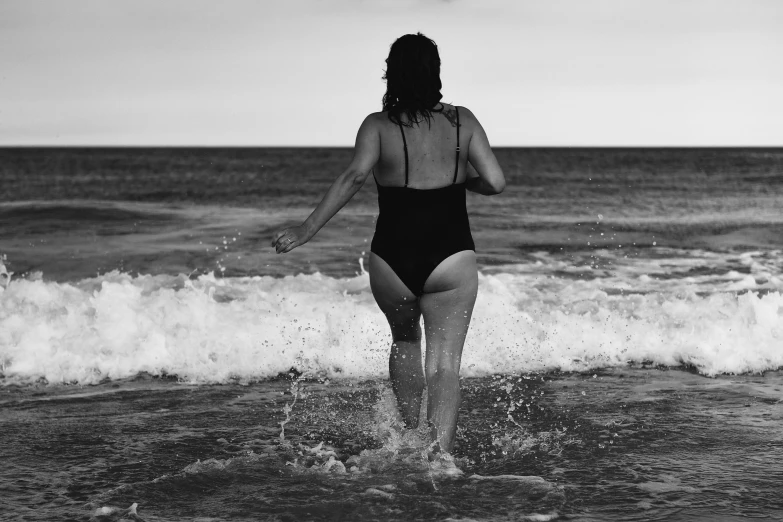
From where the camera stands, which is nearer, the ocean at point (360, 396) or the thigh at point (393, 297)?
the ocean at point (360, 396)

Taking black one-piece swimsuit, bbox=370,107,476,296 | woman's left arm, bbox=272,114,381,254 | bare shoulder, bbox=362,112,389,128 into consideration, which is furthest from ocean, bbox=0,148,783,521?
bare shoulder, bbox=362,112,389,128

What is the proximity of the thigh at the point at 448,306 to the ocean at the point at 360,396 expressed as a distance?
19.2 inches

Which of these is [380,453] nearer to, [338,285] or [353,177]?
[353,177]

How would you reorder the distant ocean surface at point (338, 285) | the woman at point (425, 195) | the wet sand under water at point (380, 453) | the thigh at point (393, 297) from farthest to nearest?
the distant ocean surface at point (338, 285), the thigh at point (393, 297), the woman at point (425, 195), the wet sand under water at point (380, 453)

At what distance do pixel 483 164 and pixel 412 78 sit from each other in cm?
49

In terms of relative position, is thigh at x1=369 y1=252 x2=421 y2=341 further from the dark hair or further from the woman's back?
the dark hair

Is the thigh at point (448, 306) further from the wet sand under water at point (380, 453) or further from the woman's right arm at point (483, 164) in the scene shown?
the wet sand under water at point (380, 453)

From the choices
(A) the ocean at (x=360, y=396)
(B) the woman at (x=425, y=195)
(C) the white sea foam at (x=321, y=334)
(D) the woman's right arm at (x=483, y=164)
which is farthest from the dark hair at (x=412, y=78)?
(C) the white sea foam at (x=321, y=334)

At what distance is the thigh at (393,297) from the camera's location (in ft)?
12.0

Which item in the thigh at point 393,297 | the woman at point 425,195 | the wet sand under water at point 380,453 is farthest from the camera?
the thigh at point 393,297

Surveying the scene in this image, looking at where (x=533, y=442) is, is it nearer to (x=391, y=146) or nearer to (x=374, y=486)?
(x=374, y=486)

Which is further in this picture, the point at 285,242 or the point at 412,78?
the point at 412,78

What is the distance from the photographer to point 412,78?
140 inches

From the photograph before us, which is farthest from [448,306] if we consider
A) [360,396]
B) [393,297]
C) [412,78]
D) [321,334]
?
[321,334]
